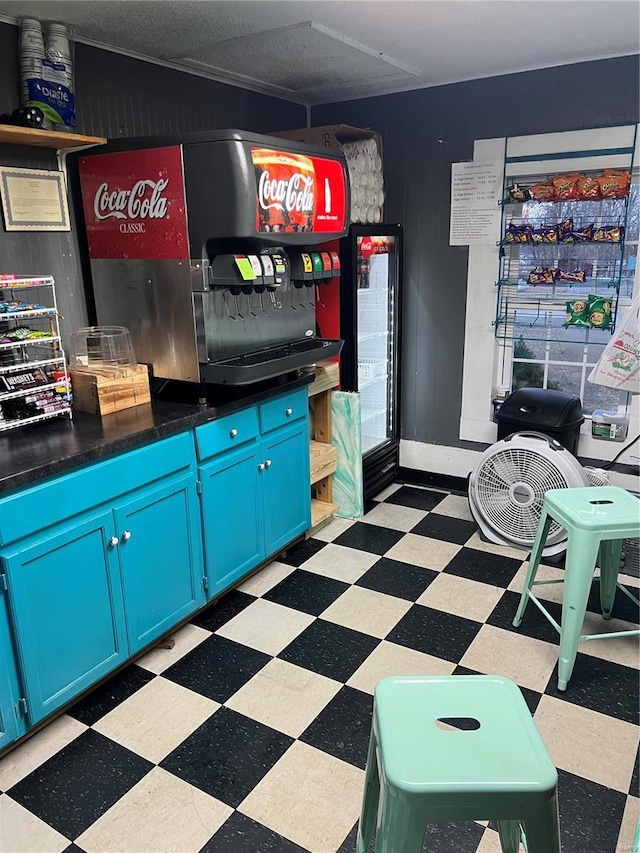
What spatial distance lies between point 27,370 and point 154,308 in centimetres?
56

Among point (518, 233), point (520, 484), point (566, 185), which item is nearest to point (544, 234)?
point (518, 233)

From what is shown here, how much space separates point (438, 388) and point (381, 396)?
0.37 metres

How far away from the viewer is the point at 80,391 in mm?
2508

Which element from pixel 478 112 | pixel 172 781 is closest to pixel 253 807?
pixel 172 781

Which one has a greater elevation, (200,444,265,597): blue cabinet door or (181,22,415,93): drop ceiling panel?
(181,22,415,93): drop ceiling panel

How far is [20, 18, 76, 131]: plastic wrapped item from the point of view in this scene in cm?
240

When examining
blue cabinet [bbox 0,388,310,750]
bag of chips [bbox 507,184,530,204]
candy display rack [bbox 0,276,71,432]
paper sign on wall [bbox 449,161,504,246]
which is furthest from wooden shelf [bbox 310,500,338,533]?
bag of chips [bbox 507,184,530,204]

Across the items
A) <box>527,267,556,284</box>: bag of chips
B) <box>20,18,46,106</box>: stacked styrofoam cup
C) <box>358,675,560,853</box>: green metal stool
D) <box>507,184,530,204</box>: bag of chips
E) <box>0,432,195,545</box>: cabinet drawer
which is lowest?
<box>358,675,560,853</box>: green metal stool

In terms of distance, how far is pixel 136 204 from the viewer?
2.59 meters

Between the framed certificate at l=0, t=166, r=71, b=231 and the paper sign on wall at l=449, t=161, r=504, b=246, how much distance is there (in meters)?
2.15

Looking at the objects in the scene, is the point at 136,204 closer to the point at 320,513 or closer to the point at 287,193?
the point at 287,193

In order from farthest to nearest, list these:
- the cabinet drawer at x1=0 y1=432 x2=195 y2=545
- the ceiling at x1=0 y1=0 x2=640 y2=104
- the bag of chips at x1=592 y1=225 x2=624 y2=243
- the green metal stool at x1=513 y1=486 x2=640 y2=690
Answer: the bag of chips at x1=592 y1=225 x2=624 y2=243, the ceiling at x1=0 y1=0 x2=640 y2=104, the green metal stool at x1=513 y1=486 x2=640 y2=690, the cabinet drawer at x1=0 y1=432 x2=195 y2=545

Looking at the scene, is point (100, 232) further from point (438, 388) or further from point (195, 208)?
point (438, 388)

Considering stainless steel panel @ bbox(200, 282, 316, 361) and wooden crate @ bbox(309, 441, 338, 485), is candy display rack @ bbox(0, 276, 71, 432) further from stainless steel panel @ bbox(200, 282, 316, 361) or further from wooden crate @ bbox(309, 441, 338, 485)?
wooden crate @ bbox(309, 441, 338, 485)
